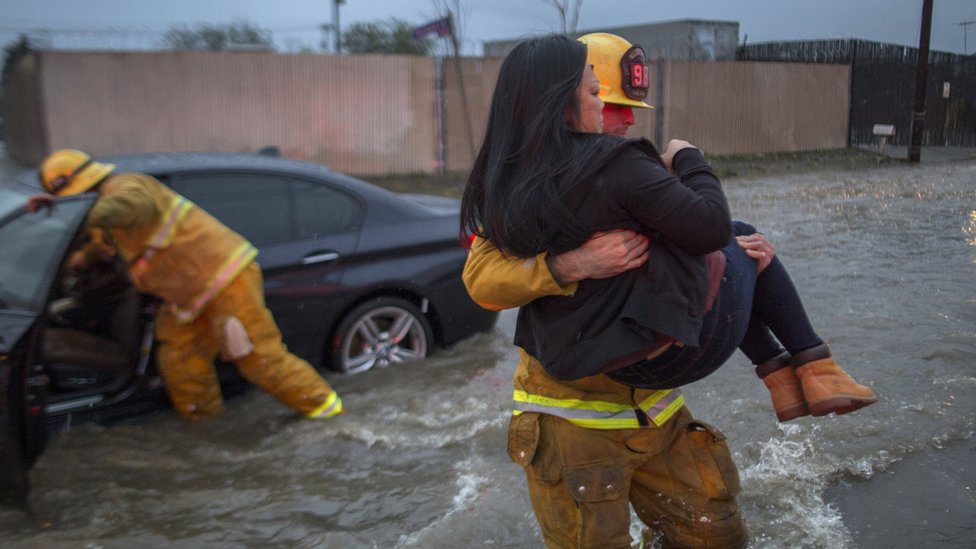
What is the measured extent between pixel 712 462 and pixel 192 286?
276cm

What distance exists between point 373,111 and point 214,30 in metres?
3.36

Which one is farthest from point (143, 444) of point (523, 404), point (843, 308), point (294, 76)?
point (294, 76)

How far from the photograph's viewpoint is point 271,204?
4.84 meters

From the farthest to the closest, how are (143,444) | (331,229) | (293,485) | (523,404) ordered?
(331,229) < (143,444) < (293,485) < (523,404)

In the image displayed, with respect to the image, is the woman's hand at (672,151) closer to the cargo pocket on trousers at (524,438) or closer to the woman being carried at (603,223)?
the woman being carried at (603,223)

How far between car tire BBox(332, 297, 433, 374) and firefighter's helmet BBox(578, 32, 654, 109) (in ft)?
9.84

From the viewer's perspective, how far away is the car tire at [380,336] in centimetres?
502

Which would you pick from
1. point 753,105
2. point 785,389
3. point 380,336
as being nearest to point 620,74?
point 785,389

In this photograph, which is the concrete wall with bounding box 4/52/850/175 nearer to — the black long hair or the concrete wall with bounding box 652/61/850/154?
the concrete wall with bounding box 652/61/850/154

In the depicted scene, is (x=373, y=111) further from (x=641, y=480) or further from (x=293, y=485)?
(x=641, y=480)

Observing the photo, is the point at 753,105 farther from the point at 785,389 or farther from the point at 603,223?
the point at 603,223

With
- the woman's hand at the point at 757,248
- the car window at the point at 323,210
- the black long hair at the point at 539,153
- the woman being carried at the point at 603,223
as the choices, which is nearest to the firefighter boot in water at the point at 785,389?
the woman being carried at the point at 603,223

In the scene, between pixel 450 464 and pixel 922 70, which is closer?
pixel 450 464

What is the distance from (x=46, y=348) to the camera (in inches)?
164
